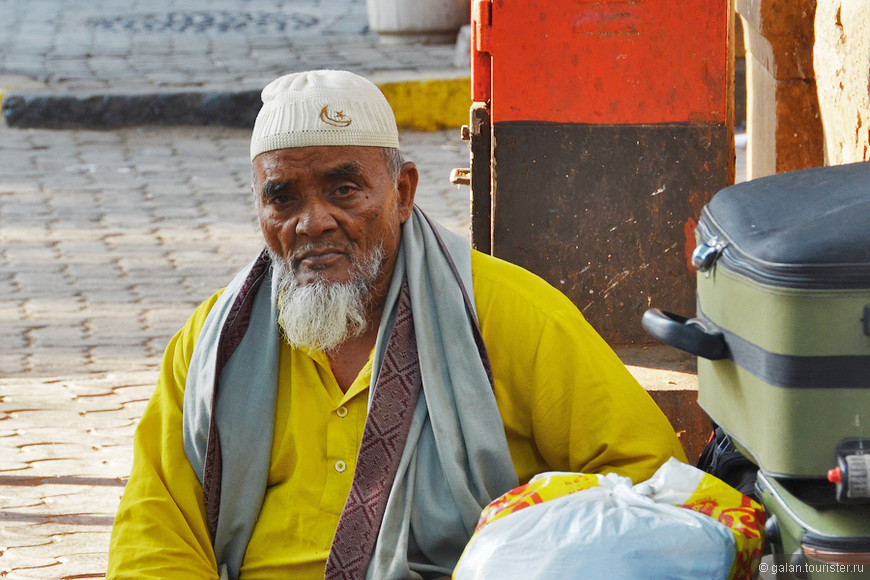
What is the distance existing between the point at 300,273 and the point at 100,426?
7.66 feet

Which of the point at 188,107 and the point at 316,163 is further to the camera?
the point at 188,107

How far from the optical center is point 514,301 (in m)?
2.30

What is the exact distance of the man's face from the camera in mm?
2275

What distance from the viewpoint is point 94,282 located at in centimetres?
621

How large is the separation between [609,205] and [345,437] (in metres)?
1.30

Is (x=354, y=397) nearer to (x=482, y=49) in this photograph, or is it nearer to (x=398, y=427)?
(x=398, y=427)

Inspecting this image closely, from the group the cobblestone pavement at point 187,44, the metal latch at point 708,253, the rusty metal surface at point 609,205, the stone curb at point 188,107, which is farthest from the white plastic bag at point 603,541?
the cobblestone pavement at point 187,44

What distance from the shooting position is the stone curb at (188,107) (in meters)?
9.22

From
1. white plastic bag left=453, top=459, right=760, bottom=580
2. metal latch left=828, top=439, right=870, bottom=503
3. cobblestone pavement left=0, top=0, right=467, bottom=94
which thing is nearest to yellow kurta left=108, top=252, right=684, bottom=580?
white plastic bag left=453, top=459, right=760, bottom=580

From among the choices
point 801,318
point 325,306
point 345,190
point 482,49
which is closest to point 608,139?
point 482,49

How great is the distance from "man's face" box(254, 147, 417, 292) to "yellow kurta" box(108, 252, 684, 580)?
19 centimetres

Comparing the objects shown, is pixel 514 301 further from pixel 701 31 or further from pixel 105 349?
pixel 105 349

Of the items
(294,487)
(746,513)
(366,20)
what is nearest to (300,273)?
(294,487)

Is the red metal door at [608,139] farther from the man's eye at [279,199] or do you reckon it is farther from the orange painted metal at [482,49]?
the man's eye at [279,199]
